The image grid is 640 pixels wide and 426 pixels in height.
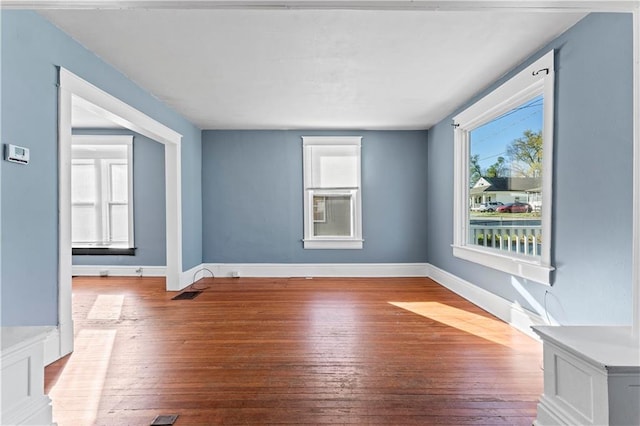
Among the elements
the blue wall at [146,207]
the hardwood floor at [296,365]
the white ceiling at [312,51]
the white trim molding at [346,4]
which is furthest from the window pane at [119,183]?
the white trim molding at [346,4]

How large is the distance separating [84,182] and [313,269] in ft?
14.6

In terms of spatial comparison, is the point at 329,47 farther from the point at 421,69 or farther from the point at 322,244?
the point at 322,244

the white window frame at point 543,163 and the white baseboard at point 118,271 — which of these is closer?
the white window frame at point 543,163

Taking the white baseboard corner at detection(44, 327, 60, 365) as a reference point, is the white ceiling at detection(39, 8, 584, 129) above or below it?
above

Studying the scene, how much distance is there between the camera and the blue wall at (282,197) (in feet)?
18.4

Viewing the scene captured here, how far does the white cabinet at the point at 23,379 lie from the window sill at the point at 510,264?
3.33m

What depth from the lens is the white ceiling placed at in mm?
2342

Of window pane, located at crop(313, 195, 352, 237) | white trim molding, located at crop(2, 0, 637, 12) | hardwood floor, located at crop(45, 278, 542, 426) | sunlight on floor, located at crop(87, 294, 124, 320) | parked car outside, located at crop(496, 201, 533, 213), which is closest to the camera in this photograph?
white trim molding, located at crop(2, 0, 637, 12)

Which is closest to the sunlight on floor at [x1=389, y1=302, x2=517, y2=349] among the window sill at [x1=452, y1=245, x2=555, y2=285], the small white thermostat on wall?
the window sill at [x1=452, y1=245, x2=555, y2=285]

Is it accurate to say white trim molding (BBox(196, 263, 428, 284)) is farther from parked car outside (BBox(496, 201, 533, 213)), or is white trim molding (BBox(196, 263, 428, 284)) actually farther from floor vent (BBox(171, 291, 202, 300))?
parked car outside (BBox(496, 201, 533, 213))

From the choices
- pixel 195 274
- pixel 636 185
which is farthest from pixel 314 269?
pixel 636 185

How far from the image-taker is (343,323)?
3256 mm

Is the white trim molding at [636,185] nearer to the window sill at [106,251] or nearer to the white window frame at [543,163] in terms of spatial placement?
the white window frame at [543,163]

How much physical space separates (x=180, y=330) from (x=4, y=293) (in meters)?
1.40
